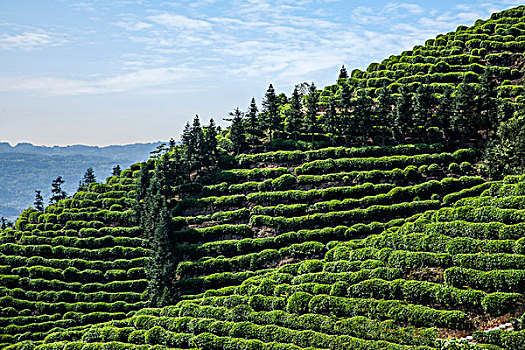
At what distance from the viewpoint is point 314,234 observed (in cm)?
5603

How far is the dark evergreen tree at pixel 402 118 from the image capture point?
6875 centimetres

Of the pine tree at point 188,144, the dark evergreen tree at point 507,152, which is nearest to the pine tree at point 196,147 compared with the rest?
the pine tree at point 188,144

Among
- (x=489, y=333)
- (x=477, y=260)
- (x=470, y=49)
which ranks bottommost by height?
(x=489, y=333)

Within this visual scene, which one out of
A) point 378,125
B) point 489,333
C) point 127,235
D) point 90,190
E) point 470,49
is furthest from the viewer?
point 470,49

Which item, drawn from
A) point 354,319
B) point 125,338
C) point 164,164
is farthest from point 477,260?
point 164,164

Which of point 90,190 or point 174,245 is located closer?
point 174,245

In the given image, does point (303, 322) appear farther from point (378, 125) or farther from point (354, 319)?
point (378, 125)

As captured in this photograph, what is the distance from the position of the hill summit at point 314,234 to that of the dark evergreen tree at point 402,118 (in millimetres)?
258

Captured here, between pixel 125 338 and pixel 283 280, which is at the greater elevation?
pixel 283 280

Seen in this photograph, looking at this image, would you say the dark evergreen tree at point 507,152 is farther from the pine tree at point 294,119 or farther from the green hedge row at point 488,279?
the pine tree at point 294,119

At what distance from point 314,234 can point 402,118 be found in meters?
27.2

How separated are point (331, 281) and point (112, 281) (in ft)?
111

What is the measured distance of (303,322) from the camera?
39.6 metres

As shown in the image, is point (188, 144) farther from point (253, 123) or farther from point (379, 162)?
point (379, 162)
